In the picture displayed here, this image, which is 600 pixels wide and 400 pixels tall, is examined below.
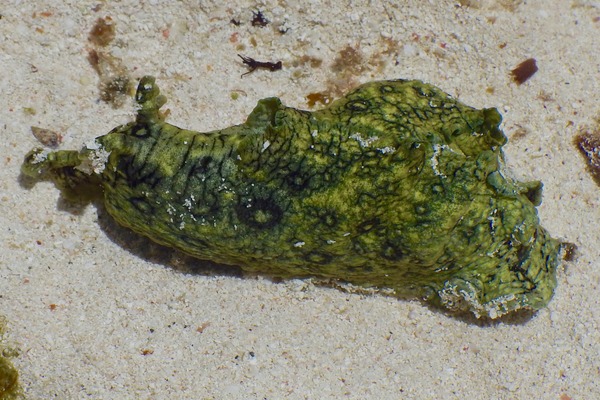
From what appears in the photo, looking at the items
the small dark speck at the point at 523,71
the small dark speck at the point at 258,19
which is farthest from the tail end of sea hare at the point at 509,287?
the small dark speck at the point at 258,19

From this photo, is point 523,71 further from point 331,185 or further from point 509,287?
point 331,185

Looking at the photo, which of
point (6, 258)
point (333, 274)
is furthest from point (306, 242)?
point (6, 258)

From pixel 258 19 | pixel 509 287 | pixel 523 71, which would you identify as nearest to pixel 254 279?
pixel 509 287

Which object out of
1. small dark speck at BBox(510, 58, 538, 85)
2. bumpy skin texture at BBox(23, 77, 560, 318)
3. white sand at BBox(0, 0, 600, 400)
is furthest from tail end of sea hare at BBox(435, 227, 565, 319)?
small dark speck at BBox(510, 58, 538, 85)

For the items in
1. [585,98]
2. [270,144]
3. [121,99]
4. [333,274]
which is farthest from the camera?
[585,98]

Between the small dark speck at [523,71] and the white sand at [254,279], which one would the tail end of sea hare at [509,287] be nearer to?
the white sand at [254,279]

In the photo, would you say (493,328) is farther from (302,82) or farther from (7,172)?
(7,172)
